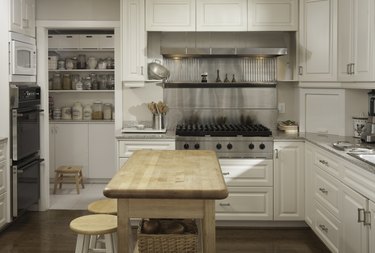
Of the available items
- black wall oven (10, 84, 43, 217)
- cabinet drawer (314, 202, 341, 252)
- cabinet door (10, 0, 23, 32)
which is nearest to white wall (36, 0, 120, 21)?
cabinet door (10, 0, 23, 32)

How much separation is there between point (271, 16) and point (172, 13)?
1.00 meters

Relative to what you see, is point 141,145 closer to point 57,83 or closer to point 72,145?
point 72,145

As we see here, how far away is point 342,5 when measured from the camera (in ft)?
14.2

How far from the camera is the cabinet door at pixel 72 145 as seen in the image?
707 cm

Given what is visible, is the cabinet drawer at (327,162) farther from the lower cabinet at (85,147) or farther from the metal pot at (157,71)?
the lower cabinet at (85,147)

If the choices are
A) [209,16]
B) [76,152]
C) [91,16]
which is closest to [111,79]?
[76,152]

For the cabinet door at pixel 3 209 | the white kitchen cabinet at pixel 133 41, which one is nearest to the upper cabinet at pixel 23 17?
the white kitchen cabinet at pixel 133 41

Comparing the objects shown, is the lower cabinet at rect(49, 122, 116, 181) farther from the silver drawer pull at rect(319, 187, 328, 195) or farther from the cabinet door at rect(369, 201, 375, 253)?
the cabinet door at rect(369, 201, 375, 253)

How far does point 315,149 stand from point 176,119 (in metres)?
1.70

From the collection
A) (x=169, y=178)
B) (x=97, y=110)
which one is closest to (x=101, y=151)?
(x=97, y=110)

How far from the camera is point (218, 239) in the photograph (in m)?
4.57

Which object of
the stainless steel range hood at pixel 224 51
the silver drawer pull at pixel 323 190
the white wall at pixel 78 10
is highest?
the white wall at pixel 78 10

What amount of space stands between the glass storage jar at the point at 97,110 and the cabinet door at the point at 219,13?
8.85 ft

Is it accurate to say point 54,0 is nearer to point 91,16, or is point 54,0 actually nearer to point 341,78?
point 91,16
